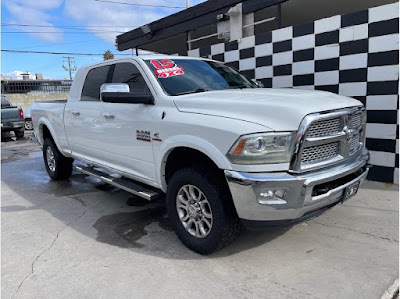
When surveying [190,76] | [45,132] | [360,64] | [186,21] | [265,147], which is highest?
[186,21]

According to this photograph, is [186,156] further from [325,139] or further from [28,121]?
[28,121]

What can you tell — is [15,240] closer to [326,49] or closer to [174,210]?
[174,210]

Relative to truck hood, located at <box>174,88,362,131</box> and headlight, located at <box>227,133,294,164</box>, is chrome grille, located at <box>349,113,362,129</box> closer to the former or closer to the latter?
truck hood, located at <box>174,88,362,131</box>

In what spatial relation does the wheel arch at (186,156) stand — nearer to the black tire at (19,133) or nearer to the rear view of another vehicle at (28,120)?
the black tire at (19,133)

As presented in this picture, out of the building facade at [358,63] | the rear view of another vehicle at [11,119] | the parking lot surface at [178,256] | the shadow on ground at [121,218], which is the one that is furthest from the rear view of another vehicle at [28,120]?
the building facade at [358,63]

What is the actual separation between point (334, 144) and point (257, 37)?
3.66m

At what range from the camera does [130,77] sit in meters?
3.55

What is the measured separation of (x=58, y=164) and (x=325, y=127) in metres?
4.27

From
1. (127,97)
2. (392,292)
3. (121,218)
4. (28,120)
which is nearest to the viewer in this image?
(392,292)

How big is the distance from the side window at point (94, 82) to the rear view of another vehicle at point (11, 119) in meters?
9.34

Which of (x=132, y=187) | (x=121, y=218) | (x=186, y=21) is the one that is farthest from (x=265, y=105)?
(x=186, y=21)

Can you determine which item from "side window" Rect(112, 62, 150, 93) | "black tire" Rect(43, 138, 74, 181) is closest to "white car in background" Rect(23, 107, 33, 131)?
"black tire" Rect(43, 138, 74, 181)

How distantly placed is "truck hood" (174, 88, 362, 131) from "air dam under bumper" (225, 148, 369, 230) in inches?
14.5

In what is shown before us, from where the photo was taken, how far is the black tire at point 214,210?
2537 mm
